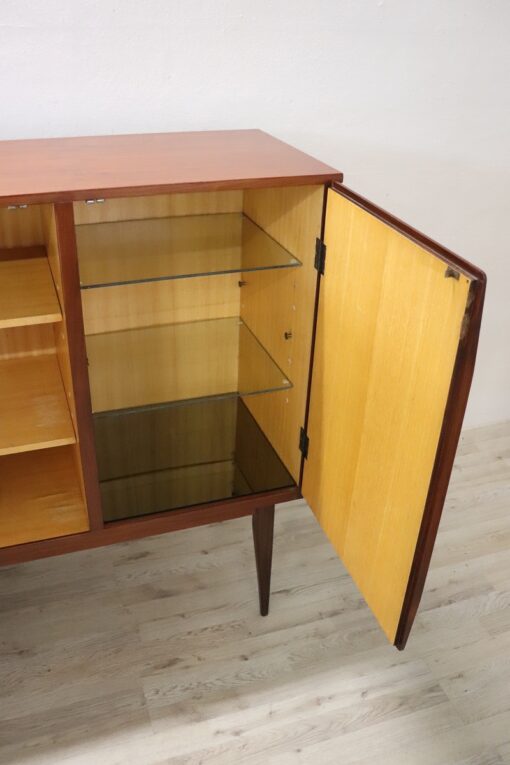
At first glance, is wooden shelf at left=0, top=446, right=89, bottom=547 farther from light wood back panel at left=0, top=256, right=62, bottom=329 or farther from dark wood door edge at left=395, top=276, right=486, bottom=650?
dark wood door edge at left=395, top=276, right=486, bottom=650

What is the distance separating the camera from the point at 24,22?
4.67ft

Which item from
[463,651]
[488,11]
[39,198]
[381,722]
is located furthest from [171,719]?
[488,11]

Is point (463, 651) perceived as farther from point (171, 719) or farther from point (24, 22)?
point (24, 22)

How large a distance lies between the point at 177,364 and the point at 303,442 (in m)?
0.39

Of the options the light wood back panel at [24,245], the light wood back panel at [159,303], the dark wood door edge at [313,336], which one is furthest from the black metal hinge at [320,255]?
the light wood back panel at [24,245]

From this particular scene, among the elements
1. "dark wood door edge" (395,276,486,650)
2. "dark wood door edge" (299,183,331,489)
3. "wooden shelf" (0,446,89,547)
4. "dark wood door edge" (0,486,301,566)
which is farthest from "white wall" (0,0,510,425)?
"dark wood door edge" (395,276,486,650)

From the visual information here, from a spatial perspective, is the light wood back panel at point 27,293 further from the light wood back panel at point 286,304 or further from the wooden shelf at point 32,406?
the light wood back panel at point 286,304

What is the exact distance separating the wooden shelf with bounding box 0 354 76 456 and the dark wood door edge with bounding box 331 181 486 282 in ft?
2.25

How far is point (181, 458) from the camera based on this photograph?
5.21ft

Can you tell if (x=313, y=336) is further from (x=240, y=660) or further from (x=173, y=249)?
(x=240, y=660)

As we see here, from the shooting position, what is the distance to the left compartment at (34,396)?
133 centimetres

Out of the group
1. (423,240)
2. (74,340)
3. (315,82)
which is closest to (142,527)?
(74,340)

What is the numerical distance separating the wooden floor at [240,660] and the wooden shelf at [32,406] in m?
0.60

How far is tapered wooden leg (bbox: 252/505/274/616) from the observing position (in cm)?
163
